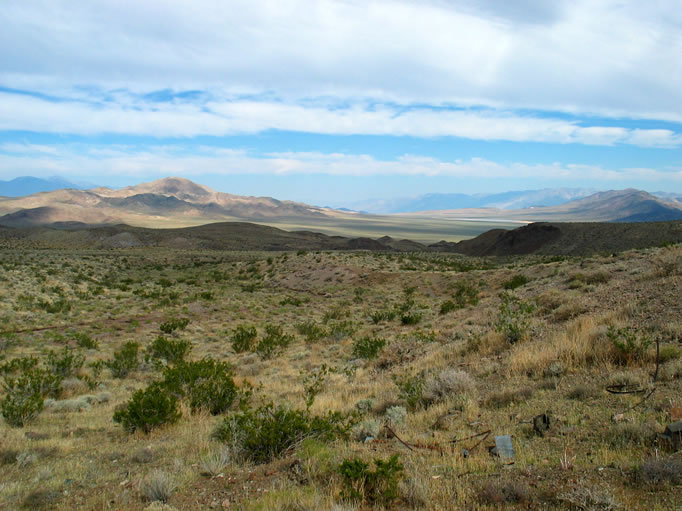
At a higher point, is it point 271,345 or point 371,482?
point 371,482

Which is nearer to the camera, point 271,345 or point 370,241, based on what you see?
point 271,345

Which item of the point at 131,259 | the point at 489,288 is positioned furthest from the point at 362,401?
the point at 131,259

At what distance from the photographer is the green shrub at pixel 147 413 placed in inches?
267

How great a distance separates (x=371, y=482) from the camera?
400cm

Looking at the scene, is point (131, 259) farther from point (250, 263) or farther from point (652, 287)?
point (652, 287)

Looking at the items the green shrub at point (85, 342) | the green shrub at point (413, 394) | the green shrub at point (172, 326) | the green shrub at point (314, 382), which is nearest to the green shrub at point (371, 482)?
the green shrub at point (413, 394)

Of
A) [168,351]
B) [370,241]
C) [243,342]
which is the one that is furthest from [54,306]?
[370,241]

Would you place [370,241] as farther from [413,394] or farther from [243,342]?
[413,394]

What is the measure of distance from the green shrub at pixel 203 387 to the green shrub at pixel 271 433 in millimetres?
2282

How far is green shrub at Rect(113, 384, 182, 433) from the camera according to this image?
22.3ft

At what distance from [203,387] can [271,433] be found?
3285mm

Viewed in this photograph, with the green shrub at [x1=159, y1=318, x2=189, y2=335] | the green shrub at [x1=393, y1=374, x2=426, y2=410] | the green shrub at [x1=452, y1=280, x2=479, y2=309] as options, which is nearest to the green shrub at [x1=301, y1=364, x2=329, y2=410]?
the green shrub at [x1=393, y1=374, x2=426, y2=410]

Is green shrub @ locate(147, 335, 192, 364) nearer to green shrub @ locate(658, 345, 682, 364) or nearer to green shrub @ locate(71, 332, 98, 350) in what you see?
green shrub @ locate(71, 332, 98, 350)

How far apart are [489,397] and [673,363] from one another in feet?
8.24
